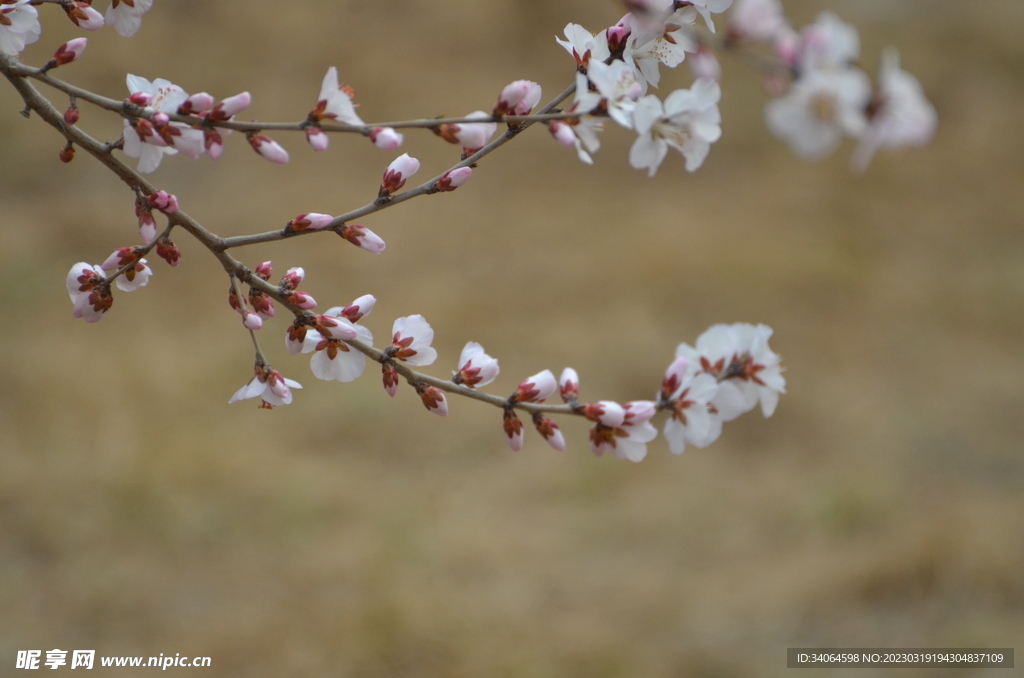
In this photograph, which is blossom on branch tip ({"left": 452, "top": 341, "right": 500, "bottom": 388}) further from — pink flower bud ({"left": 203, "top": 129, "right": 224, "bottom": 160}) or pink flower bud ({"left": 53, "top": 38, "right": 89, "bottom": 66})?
pink flower bud ({"left": 53, "top": 38, "right": 89, "bottom": 66})

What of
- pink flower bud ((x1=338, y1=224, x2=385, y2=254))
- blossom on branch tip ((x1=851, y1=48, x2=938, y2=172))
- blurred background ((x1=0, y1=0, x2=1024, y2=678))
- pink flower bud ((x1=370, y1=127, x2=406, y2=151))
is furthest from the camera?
blurred background ((x1=0, y1=0, x2=1024, y2=678))

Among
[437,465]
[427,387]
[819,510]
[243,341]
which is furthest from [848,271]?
[427,387]

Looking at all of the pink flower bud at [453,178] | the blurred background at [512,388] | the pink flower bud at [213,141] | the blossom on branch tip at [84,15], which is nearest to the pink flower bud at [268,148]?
the pink flower bud at [213,141]

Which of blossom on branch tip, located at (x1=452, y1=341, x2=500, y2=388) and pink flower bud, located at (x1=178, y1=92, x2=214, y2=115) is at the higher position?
pink flower bud, located at (x1=178, y1=92, x2=214, y2=115)

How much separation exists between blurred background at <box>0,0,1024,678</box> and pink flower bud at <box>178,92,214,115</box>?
1.46 m

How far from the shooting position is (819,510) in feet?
8.13

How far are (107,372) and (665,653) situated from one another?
2.03m

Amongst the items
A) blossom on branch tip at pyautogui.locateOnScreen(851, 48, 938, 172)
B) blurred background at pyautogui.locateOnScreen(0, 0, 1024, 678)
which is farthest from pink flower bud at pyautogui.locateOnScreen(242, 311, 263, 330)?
blurred background at pyautogui.locateOnScreen(0, 0, 1024, 678)

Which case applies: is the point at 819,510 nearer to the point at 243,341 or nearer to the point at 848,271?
the point at 848,271

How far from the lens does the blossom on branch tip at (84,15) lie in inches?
26.9

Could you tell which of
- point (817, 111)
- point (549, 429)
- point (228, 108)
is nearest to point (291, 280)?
point (228, 108)

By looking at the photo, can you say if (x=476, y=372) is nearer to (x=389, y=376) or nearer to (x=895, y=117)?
(x=389, y=376)

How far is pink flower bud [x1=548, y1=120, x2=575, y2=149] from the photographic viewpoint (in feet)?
1.88

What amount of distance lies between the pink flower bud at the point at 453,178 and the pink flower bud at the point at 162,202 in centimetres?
21
